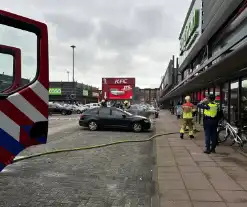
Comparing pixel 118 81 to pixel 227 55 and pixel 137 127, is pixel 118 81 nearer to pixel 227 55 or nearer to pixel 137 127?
pixel 137 127

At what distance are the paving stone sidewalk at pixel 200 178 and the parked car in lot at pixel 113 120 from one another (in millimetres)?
6915

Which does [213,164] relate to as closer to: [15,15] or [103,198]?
[103,198]

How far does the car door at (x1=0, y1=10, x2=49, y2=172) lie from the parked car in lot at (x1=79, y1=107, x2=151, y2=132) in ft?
45.1

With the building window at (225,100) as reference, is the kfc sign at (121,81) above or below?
above

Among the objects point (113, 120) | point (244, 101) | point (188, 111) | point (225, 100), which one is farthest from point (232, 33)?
point (113, 120)

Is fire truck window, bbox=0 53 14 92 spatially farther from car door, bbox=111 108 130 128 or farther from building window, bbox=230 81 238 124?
car door, bbox=111 108 130 128

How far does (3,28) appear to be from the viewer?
3010mm

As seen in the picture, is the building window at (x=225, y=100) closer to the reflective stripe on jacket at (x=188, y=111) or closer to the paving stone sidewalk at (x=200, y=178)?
the reflective stripe on jacket at (x=188, y=111)

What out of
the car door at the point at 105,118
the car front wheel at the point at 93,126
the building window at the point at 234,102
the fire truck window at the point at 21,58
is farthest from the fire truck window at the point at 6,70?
the car front wheel at the point at 93,126

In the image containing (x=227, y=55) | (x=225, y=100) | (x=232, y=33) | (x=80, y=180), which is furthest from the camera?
(x=225, y=100)

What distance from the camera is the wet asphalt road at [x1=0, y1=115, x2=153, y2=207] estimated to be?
511 cm

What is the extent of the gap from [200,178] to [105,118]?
11.6 meters

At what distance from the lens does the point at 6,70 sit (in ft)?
10.9

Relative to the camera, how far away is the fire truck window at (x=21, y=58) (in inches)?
125
